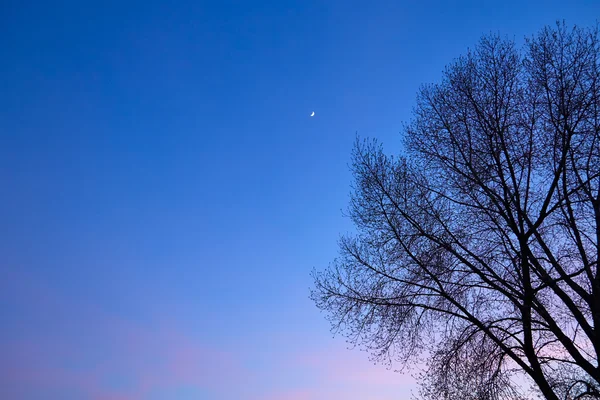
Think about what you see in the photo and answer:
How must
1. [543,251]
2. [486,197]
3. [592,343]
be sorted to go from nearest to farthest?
[592,343] → [543,251] → [486,197]

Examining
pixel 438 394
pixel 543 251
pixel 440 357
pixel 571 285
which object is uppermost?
pixel 543 251

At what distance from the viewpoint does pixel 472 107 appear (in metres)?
14.1

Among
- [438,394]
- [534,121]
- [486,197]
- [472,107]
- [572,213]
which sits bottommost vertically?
[438,394]

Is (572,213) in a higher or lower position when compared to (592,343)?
→ higher

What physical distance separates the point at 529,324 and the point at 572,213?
9.88ft

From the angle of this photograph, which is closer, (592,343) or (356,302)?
(592,343)

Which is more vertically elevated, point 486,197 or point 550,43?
point 550,43

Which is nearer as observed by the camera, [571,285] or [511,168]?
[571,285]

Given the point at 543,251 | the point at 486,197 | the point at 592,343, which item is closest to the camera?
the point at 592,343

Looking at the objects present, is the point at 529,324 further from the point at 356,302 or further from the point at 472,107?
the point at 472,107

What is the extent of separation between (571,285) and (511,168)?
3.22 meters

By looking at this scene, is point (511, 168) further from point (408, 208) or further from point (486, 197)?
point (408, 208)

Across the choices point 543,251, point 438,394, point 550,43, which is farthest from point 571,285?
point 550,43

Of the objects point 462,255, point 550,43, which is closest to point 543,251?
point 462,255
